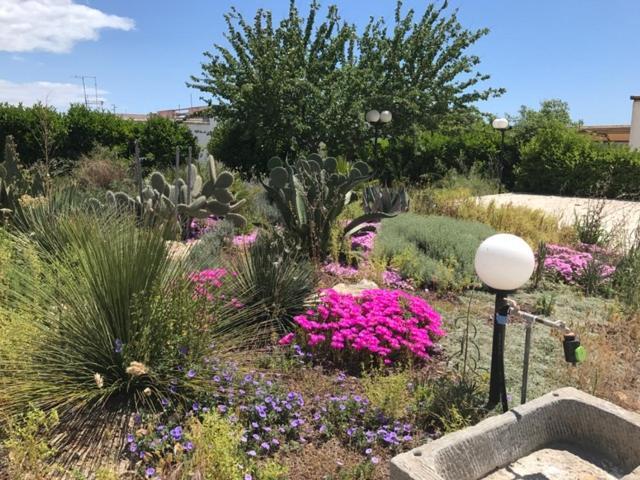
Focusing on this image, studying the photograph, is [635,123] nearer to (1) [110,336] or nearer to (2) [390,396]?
(2) [390,396]

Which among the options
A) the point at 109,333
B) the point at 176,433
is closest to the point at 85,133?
the point at 109,333

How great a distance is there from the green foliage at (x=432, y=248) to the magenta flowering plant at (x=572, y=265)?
2.94ft

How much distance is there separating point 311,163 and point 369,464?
474cm

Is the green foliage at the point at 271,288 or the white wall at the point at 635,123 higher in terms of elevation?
the white wall at the point at 635,123

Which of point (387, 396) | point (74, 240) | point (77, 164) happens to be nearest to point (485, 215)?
point (387, 396)

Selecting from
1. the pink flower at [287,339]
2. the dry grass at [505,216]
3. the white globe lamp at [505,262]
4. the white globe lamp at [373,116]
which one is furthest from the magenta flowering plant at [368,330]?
the white globe lamp at [373,116]

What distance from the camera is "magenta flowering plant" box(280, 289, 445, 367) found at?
3.55 m

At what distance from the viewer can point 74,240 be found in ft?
9.97

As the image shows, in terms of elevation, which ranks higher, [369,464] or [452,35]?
[452,35]

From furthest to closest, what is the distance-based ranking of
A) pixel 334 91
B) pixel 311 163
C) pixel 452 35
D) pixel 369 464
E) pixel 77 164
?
pixel 452 35, pixel 334 91, pixel 77 164, pixel 311 163, pixel 369 464

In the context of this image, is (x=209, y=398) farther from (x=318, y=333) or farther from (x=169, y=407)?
(x=318, y=333)

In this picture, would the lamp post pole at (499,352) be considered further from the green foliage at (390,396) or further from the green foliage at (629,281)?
the green foliage at (629,281)

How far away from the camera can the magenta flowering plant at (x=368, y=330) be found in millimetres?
3549

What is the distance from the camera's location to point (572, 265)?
21.1 feet
